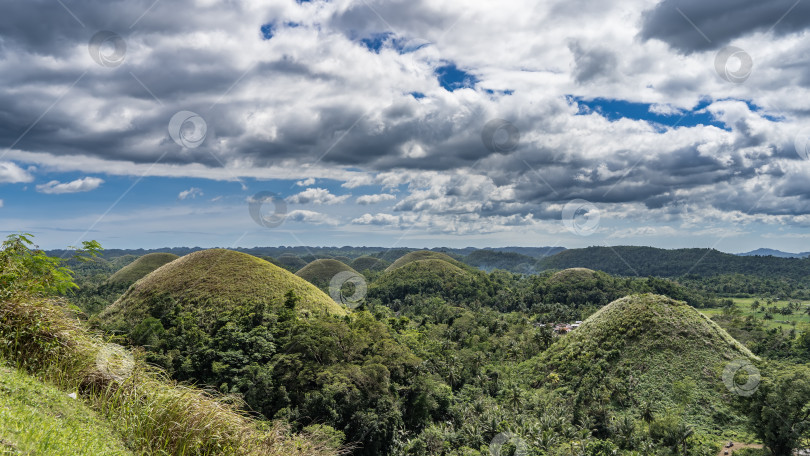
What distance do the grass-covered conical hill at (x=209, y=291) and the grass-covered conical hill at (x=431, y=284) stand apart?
6266cm

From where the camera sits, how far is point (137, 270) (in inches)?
4294

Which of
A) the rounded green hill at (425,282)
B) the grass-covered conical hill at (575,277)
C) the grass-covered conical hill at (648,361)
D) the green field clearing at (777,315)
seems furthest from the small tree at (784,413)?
the grass-covered conical hill at (575,277)

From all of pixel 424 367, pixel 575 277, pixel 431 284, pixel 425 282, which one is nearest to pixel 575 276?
pixel 575 277

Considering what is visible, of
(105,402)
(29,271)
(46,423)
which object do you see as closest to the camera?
(46,423)

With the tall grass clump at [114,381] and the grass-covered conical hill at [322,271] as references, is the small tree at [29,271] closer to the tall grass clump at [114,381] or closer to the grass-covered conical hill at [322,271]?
the tall grass clump at [114,381]

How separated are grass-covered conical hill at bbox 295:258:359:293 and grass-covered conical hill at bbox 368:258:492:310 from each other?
15471 millimetres

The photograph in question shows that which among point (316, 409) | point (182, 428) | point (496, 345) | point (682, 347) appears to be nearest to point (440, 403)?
point (316, 409)

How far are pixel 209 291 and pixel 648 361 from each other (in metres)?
52.4

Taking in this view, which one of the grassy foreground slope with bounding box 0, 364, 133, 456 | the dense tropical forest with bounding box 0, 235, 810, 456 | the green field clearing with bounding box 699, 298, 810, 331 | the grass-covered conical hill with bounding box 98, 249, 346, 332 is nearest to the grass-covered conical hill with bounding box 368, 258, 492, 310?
the dense tropical forest with bounding box 0, 235, 810, 456

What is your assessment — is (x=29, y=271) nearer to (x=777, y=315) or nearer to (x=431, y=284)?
(x=431, y=284)

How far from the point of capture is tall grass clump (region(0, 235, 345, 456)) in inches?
170

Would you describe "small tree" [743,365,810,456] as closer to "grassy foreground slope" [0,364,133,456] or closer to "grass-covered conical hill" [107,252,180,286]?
"grassy foreground slope" [0,364,133,456]

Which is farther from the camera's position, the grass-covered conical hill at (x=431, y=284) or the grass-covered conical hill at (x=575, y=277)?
the grass-covered conical hill at (x=575, y=277)

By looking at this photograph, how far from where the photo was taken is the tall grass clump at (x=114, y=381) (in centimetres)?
431
